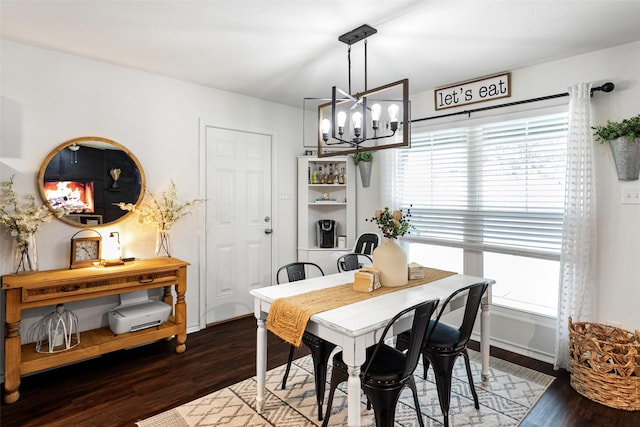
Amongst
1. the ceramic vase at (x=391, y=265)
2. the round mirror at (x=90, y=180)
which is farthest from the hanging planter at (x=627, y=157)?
the round mirror at (x=90, y=180)

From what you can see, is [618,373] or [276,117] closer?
[618,373]

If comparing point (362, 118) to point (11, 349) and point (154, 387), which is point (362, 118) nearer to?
point (154, 387)

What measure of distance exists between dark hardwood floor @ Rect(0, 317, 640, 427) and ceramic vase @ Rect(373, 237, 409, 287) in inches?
44.7

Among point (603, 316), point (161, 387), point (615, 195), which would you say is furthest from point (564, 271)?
point (161, 387)

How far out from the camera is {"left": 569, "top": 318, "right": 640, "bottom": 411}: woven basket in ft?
7.63

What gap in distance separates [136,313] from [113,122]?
1677mm

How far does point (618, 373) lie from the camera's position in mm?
2346

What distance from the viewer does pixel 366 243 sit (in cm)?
423

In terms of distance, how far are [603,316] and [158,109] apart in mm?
4221

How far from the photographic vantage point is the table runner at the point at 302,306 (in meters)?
1.94

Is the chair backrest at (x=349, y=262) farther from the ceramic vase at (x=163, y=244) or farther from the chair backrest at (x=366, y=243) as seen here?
the ceramic vase at (x=163, y=244)

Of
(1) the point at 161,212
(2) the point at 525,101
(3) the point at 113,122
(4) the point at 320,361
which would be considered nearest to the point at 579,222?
(2) the point at 525,101

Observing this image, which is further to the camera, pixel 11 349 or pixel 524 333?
pixel 524 333

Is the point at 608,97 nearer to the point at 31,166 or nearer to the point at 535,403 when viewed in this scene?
the point at 535,403
